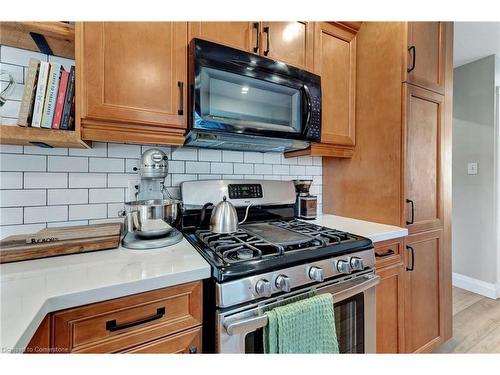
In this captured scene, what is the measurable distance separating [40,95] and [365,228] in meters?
1.66

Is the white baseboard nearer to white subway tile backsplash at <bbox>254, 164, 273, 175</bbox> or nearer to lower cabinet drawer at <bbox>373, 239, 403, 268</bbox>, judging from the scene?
lower cabinet drawer at <bbox>373, 239, 403, 268</bbox>

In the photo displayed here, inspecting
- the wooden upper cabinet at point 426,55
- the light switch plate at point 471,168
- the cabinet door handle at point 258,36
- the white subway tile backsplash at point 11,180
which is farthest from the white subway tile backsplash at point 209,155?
the light switch plate at point 471,168

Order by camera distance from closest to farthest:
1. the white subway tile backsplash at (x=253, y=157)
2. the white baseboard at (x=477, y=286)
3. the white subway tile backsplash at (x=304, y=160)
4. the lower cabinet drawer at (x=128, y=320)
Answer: the lower cabinet drawer at (x=128, y=320)
the white subway tile backsplash at (x=253, y=157)
the white subway tile backsplash at (x=304, y=160)
the white baseboard at (x=477, y=286)

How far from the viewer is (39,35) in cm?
94

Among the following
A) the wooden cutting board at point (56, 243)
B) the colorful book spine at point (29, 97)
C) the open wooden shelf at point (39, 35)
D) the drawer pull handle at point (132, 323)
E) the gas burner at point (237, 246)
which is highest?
the open wooden shelf at point (39, 35)

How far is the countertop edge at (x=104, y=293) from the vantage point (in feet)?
1.70

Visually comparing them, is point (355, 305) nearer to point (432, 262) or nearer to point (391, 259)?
point (391, 259)

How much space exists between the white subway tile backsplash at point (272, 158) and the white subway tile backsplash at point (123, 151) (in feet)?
2.65

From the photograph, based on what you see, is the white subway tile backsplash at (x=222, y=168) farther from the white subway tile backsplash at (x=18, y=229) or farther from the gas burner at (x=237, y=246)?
the white subway tile backsplash at (x=18, y=229)

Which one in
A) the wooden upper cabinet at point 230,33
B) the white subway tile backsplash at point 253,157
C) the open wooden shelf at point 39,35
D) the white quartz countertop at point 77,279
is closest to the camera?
the white quartz countertop at point 77,279

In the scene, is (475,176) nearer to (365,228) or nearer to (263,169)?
(365,228)

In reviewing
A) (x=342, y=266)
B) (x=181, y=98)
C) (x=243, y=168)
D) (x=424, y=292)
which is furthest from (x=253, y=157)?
(x=424, y=292)

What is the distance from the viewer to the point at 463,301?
2357 mm
